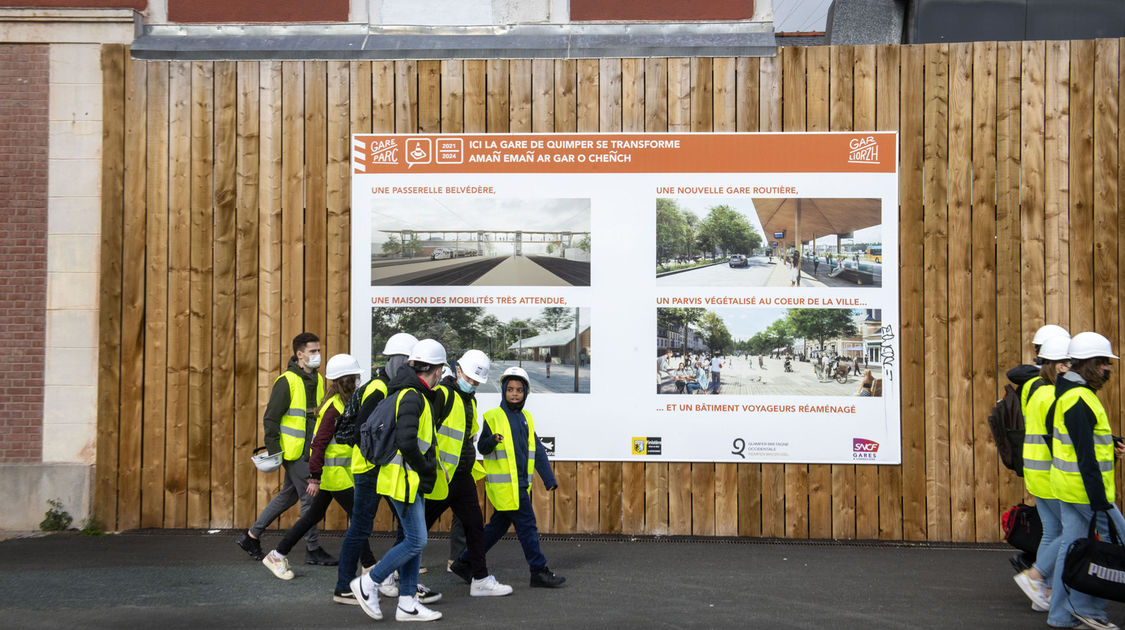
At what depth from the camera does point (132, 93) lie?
9.65 metres

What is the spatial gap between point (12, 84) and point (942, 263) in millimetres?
8829

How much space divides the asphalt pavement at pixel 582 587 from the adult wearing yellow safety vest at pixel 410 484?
0.18 m

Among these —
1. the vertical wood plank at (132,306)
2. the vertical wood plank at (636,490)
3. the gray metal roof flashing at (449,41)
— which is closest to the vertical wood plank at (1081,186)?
the gray metal roof flashing at (449,41)

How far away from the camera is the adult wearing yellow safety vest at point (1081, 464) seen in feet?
19.8

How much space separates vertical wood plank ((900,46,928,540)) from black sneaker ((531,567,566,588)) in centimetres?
358

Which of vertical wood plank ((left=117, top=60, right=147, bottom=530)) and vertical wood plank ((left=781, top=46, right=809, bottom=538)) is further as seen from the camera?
vertical wood plank ((left=117, top=60, right=147, bottom=530))

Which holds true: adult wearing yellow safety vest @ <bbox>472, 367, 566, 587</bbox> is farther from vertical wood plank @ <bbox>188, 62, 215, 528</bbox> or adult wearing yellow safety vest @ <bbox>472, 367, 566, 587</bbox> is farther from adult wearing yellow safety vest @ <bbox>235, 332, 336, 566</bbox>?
vertical wood plank @ <bbox>188, 62, 215, 528</bbox>

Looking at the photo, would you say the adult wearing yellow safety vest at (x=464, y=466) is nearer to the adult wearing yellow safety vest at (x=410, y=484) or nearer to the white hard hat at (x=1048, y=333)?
the adult wearing yellow safety vest at (x=410, y=484)

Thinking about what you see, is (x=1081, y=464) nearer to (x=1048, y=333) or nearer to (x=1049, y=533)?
(x=1049, y=533)

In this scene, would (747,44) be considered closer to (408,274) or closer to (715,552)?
(408,274)

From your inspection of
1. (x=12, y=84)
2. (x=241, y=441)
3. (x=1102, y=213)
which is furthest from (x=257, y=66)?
(x=1102, y=213)

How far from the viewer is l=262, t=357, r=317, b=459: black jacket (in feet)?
25.7

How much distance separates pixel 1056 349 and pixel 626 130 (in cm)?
432

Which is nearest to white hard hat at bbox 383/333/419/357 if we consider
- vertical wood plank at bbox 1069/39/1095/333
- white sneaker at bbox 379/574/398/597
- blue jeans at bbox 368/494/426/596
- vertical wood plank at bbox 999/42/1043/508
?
blue jeans at bbox 368/494/426/596
